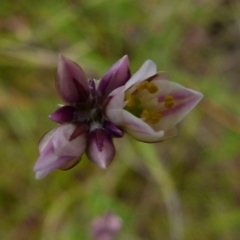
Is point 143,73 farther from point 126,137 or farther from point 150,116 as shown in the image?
point 126,137

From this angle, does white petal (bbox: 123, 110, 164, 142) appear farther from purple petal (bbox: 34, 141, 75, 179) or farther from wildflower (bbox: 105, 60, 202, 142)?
purple petal (bbox: 34, 141, 75, 179)

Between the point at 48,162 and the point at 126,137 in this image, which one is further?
the point at 126,137

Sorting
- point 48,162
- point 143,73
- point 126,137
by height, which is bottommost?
point 126,137

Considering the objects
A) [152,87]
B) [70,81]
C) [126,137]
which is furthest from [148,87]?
[126,137]

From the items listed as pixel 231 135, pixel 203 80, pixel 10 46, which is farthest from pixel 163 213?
pixel 10 46

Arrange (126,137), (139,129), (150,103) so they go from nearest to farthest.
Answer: (139,129)
(150,103)
(126,137)

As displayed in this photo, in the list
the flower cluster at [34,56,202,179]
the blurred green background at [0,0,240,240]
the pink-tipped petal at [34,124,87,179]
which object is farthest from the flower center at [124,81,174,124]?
the blurred green background at [0,0,240,240]

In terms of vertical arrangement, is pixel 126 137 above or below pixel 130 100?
below
